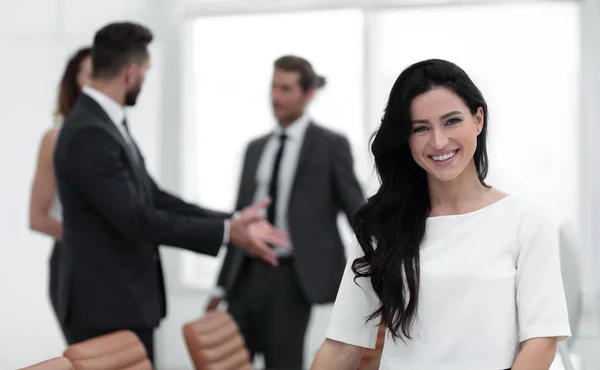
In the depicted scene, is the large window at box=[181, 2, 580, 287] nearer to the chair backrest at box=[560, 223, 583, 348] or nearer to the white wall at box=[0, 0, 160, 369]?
the white wall at box=[0, 0, 160, 369]

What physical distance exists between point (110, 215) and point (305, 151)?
142 centimetres

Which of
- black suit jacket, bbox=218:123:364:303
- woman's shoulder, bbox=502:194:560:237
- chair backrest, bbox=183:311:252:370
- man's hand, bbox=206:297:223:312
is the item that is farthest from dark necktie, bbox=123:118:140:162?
woman's shoulder, bbox=502:194:560:237

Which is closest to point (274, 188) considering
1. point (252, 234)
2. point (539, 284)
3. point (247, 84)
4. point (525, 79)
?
point (252, 234)

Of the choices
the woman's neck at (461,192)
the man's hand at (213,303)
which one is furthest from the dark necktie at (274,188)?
the woman's neck at (461,192)

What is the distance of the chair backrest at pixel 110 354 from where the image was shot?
2.21 meters

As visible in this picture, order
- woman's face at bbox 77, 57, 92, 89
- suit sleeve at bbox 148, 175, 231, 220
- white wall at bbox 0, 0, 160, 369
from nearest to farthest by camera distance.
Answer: suit sleeve at bbox 148, 175, 231, 220, woman's face at bbox 77, 57, 92, 89, white wall at bbox 0, 0, 160, 369

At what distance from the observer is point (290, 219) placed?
4047 millimetres

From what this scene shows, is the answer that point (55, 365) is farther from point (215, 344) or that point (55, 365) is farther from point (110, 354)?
point (215, 344)

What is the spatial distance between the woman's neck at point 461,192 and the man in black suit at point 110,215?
1.38 metres

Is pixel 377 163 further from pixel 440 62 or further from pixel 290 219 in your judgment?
pixel 290 219

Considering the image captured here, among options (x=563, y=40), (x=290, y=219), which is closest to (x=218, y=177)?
(x=290, y=219)

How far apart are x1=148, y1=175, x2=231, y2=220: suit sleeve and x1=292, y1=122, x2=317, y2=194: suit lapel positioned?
0.65 metres

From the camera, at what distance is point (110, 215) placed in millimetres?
2895

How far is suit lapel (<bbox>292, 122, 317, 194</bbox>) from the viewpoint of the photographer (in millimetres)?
4078
